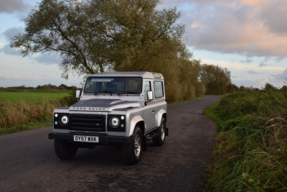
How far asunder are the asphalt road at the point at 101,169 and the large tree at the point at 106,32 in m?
16.5

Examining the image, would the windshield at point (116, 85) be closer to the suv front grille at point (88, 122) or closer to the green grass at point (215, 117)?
the suv front grille at point (88, 122)

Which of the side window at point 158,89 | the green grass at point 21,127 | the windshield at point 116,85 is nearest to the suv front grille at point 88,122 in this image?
the windshield at point 116,85

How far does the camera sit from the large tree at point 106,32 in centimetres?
2395

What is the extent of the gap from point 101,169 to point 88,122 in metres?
1.06

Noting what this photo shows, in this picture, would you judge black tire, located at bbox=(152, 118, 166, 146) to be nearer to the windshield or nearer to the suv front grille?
the windshield

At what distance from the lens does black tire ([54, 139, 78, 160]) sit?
6133 millimetres

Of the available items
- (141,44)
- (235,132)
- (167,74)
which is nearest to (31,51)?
(141,44)

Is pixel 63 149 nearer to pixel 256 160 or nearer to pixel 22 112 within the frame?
pixel 256 160

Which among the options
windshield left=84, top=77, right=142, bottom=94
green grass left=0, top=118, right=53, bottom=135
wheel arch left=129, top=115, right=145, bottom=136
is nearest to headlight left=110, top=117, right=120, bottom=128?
wheel arch left=129, top=115, right=145, bottom=136

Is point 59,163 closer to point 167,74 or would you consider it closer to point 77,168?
point 77,168

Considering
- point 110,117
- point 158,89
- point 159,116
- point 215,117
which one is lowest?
point 215,117

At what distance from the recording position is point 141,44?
79.4ft

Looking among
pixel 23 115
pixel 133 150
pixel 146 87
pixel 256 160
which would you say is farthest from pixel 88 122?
pixel 23 115

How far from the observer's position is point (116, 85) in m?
7.13
